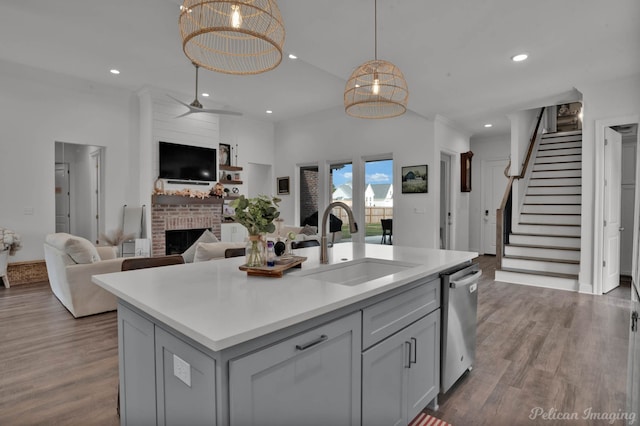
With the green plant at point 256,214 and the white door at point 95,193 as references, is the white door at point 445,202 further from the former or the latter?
the white door at point 95,193

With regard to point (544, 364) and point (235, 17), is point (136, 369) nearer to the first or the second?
point (235, 17)

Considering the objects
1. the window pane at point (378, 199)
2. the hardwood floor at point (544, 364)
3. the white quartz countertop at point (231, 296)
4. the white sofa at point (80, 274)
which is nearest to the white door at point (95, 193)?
the white sofa at point (80, 274)

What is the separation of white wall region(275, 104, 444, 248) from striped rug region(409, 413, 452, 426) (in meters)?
4.34

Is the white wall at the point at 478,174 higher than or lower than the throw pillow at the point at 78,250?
higher

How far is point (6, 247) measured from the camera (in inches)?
181

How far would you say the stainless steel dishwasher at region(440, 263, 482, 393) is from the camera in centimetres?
200

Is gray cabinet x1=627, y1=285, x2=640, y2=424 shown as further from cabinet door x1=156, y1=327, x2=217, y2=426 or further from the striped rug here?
cabinet door x1=156, y1=327, x2=217, y2=426

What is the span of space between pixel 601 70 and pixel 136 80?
266 inches

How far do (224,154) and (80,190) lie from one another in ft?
9.07

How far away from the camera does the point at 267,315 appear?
42.3 inches

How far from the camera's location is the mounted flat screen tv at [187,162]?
6215 mm

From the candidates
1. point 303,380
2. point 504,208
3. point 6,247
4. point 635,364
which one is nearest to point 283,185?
point 504,208

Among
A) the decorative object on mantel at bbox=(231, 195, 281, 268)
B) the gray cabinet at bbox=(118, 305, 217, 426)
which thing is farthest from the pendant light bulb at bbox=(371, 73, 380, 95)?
the gray cabinet at bbox=(118, 305, 217, 426)

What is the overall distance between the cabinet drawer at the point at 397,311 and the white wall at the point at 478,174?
6.70 metres
